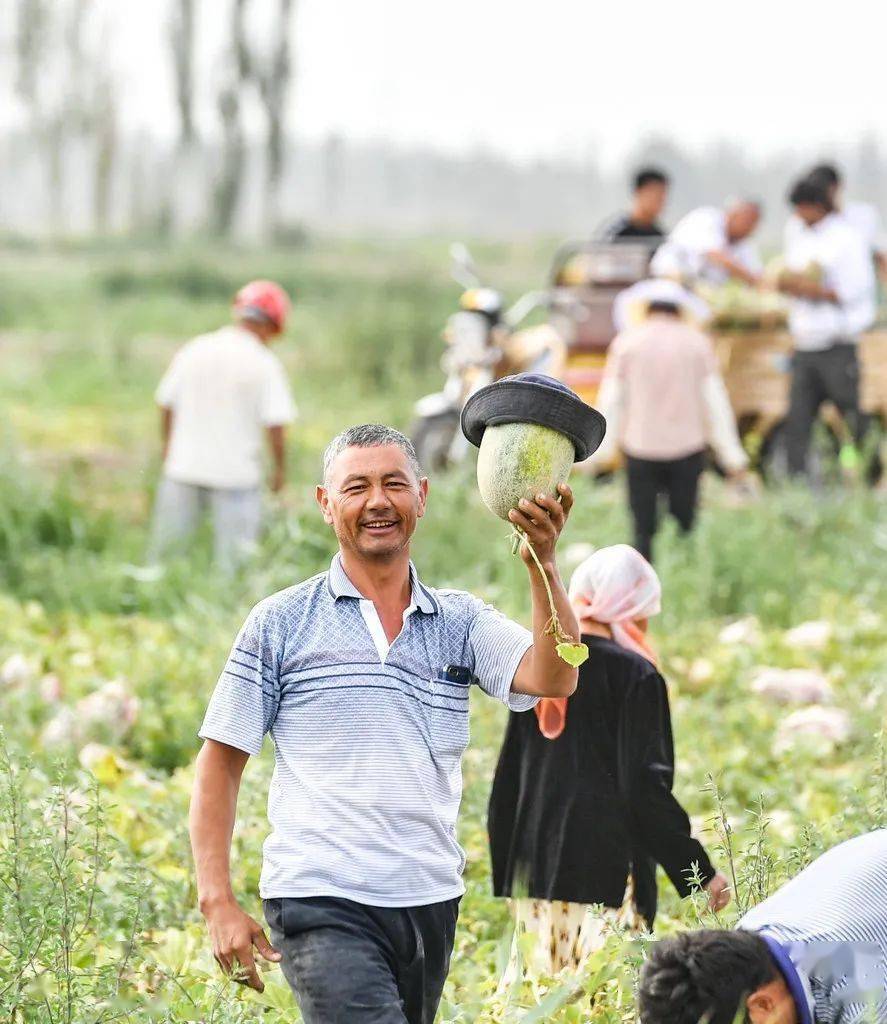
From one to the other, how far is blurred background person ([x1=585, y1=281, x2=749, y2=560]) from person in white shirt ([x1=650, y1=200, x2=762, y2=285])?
7.85ft

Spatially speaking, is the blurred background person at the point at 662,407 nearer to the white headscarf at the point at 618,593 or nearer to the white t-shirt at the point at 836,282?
the white t-shirt at the point at 836,282

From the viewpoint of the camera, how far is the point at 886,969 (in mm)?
2711

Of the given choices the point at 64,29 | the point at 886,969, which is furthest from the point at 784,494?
the point at 64,29

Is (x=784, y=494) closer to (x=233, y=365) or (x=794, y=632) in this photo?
(x=794, y=632)

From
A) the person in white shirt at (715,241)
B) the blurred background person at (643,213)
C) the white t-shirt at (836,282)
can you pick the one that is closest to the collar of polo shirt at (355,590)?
the white t-shirt at (836,282)

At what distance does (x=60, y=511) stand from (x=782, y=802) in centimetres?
472

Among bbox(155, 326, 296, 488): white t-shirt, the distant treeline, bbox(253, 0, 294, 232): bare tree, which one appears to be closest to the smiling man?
bbox(155, 326, 296, 488): white t-shirt

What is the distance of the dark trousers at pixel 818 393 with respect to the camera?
963 centimetres

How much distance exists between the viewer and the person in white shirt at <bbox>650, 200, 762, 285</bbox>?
10484 mm

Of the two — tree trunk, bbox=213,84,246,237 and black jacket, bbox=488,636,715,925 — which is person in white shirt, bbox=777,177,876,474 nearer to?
black jacket, bbox=488,636,715,925

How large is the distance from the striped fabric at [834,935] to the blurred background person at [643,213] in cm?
818

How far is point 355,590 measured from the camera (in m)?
3.03

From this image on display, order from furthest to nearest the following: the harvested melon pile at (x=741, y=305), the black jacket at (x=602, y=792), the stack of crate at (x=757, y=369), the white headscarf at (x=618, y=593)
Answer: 1. the stack of crate at (x=757, y=369)
2. the harvested melon pile at (x=741, y=305)
3. the white headscarf at (x=618, y=593)
4. the black jacket at (x=602, y=792)

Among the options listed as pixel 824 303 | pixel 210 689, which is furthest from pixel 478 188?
pixel 210 689
